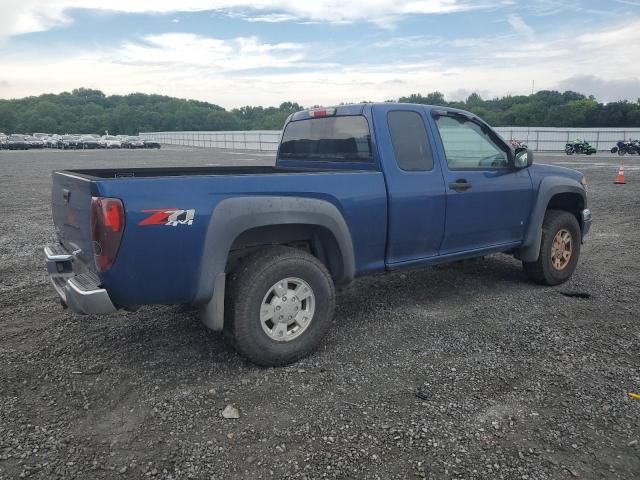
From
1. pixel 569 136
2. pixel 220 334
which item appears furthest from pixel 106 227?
pixel 569 136

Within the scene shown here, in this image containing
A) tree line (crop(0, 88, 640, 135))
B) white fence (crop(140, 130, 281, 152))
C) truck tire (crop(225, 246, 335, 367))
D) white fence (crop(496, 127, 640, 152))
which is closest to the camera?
truck tire (crop(225, 246, 335, 367))

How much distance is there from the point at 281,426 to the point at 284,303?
38.4 inches

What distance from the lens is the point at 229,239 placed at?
3459mm

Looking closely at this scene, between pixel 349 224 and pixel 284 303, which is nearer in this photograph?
pixel 284 303

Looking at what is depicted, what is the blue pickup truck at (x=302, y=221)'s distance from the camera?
323cm

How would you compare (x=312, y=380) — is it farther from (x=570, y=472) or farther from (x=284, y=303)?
(x=570, y=472)

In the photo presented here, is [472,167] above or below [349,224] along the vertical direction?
above

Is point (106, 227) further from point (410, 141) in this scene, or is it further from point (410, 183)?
point (410, 141)

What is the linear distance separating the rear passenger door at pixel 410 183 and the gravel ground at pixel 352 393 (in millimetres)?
747

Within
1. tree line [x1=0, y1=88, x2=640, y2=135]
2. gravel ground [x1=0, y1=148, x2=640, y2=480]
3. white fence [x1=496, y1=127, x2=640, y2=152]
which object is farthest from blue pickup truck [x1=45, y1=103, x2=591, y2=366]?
tree line [x1=0, y1=88, x2=640, y2=135]

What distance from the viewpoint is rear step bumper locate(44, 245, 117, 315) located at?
10.5ft

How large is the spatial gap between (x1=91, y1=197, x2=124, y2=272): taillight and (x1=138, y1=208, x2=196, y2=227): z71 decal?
0.14 m

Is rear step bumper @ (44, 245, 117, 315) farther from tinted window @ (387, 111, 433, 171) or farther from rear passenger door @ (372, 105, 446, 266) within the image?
tinted window @ (387, 111, 433, 171)

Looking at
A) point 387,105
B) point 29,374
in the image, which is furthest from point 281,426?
point 387,105
